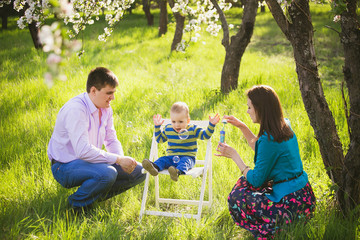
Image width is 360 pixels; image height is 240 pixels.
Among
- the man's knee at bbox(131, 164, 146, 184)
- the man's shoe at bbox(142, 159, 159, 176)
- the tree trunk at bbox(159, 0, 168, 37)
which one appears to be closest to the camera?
the man's shoe at bbox(142, 159, 159, 176)

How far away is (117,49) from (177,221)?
9.28m

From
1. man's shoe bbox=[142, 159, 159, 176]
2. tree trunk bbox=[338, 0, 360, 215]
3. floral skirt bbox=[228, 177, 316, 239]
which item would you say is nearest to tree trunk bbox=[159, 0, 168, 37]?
man's shoe bbox=[142, 159, 159, 176]

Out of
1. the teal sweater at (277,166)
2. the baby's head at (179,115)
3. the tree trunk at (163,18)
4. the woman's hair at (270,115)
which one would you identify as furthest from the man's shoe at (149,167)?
the tree trunk at (163,18)

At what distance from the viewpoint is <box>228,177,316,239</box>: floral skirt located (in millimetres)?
2758

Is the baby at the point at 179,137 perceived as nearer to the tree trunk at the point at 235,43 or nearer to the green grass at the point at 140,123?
the green grass at the point at 140,123

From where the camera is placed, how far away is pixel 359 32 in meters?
2.57

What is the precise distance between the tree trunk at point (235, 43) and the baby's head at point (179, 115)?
3.57m

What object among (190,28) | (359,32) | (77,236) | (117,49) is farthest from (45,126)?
(117,49)

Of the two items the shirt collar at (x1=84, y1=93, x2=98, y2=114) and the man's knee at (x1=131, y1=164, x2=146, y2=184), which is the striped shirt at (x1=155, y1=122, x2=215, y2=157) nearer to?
the man's knee at (x1=131, y1=164, x2=146, y2=184)

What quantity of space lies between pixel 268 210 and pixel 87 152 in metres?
1.79

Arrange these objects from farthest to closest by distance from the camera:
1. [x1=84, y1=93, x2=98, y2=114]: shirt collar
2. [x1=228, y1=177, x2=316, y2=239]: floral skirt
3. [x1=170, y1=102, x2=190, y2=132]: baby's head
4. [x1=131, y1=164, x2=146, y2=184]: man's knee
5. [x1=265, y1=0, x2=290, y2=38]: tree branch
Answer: [x1=131, y1=164, x2=146, y2=184]: man's knee → [x1=84, y1=93, x2=98, y2=114]: shirt collar → [x1=170, y1=102, x2=190, y2=132]: baby's head → [x1=265, y1=0, x2=290, y2=38]: tree branch → [x1=228, y1=177, x2=316, y2=239]: floral skirt

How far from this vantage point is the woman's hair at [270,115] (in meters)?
2.78

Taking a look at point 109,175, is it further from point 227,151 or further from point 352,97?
point 352,97

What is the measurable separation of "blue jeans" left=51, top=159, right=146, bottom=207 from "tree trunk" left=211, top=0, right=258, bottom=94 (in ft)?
13.1
